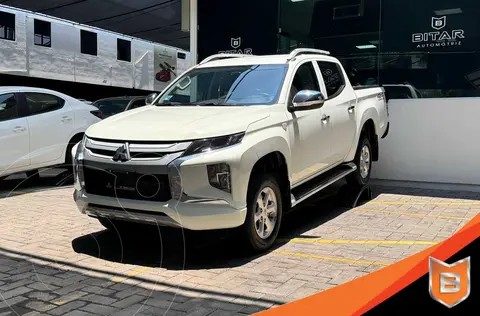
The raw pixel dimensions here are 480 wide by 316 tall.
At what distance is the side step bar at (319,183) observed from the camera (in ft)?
17.5

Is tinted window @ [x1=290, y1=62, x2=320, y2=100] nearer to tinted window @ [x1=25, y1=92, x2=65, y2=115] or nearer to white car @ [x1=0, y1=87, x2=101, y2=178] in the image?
white car @ [x1=0, y1=87, x2=101, y2=178]

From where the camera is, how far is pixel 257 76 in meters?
5.70

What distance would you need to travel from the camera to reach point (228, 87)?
5.68 metres

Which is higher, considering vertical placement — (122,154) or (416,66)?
(416,66)

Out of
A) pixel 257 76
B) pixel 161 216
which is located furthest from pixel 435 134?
pixel 161 216

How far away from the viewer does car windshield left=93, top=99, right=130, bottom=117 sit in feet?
40.3

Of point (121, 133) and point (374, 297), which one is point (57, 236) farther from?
point (374, 297)

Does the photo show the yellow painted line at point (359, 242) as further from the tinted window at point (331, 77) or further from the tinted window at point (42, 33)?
the tinted window at point (42, 33)

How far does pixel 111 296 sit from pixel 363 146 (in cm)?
459

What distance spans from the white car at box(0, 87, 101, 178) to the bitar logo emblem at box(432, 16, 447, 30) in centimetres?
647

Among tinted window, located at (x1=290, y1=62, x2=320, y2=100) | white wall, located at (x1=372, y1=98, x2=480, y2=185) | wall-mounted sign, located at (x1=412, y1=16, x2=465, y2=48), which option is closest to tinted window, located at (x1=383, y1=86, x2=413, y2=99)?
white wall, located at (x1=372, y1=98, x2=480, y2=185)

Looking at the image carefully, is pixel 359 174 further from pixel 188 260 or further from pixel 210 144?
pixel 210 144

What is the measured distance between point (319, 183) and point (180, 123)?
2.09 m

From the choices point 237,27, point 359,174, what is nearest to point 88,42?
point 237,27
